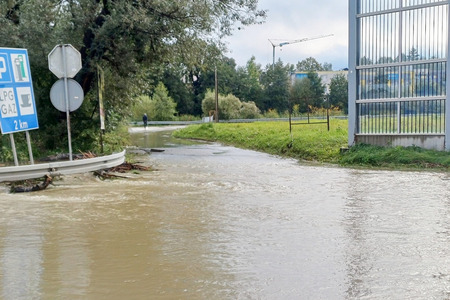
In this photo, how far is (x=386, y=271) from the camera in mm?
6352

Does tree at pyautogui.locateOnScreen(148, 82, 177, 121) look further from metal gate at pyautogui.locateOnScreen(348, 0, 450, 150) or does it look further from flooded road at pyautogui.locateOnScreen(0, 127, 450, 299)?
flooded road at pyautogui.locateOnScreen(0, 127, 450, 299)

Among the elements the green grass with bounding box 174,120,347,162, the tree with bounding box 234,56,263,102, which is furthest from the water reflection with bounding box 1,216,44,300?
the tree with bounding box 234,56,263,102

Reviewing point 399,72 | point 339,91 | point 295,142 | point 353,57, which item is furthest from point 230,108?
point 399,72

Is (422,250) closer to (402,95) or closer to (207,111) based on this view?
(402,95)

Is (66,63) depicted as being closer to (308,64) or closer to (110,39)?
(110,39)

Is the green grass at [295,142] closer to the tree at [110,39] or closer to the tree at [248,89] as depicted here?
the tree at [110,39]

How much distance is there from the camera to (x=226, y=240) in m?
7.93

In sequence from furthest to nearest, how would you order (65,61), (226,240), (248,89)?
1. (248,89)
2. (65,61)
3. (226,240)

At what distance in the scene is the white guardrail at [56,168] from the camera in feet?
41.5

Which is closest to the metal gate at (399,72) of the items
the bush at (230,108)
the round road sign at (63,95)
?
the round road sign at (63,95)

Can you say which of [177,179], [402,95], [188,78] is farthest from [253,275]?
[188,78]

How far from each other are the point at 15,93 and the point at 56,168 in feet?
6.85

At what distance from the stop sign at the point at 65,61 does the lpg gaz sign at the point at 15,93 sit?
29.6 inches

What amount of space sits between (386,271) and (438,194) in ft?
21.5
